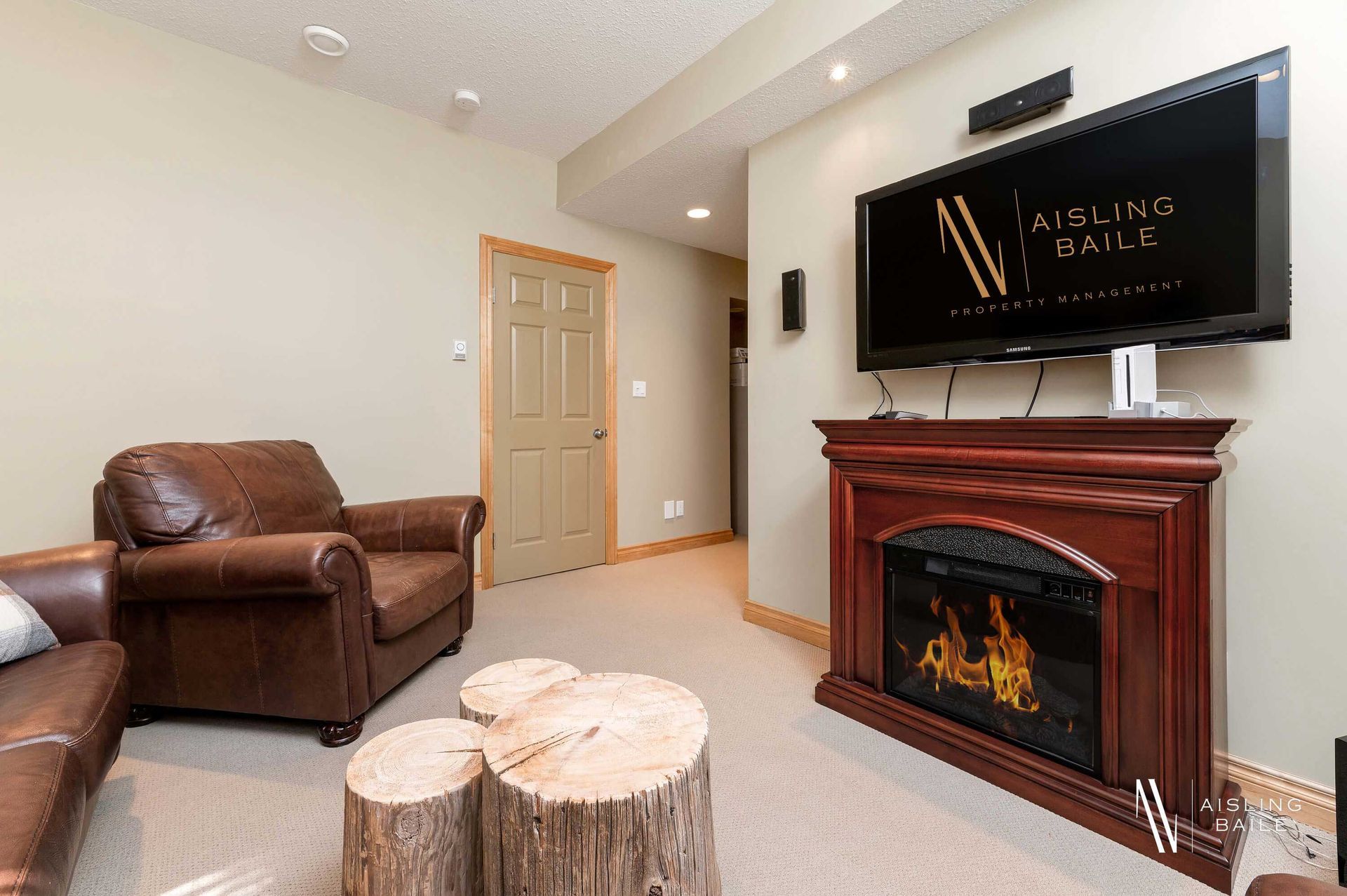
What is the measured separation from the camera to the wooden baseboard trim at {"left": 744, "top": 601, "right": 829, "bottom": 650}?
260 centimetres

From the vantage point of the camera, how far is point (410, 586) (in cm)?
206

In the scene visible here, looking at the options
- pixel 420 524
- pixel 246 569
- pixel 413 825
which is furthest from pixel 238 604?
pixel 413 825

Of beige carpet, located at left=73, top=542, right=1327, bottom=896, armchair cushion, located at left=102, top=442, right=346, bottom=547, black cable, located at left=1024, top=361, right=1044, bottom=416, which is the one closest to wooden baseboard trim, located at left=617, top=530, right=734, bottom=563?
beige carpet, located at left=73, top=542, right=1327, bottom=896

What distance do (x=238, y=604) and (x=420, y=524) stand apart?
819 mm

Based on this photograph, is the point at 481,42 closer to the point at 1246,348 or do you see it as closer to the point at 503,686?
the point at 503,686

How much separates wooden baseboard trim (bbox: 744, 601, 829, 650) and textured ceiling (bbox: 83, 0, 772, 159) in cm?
253

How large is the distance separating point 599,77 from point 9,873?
10.4 ft

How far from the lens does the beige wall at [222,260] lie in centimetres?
232

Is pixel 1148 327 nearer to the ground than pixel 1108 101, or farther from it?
nearer to the ground

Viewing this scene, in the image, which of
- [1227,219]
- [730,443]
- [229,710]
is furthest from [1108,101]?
[730,443]

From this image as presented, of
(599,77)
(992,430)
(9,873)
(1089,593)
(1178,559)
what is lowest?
(9,873)

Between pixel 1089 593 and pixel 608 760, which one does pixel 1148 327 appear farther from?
pixel 608 760

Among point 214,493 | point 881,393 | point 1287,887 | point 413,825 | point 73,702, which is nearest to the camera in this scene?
point 1287,887

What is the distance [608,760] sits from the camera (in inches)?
36.7
